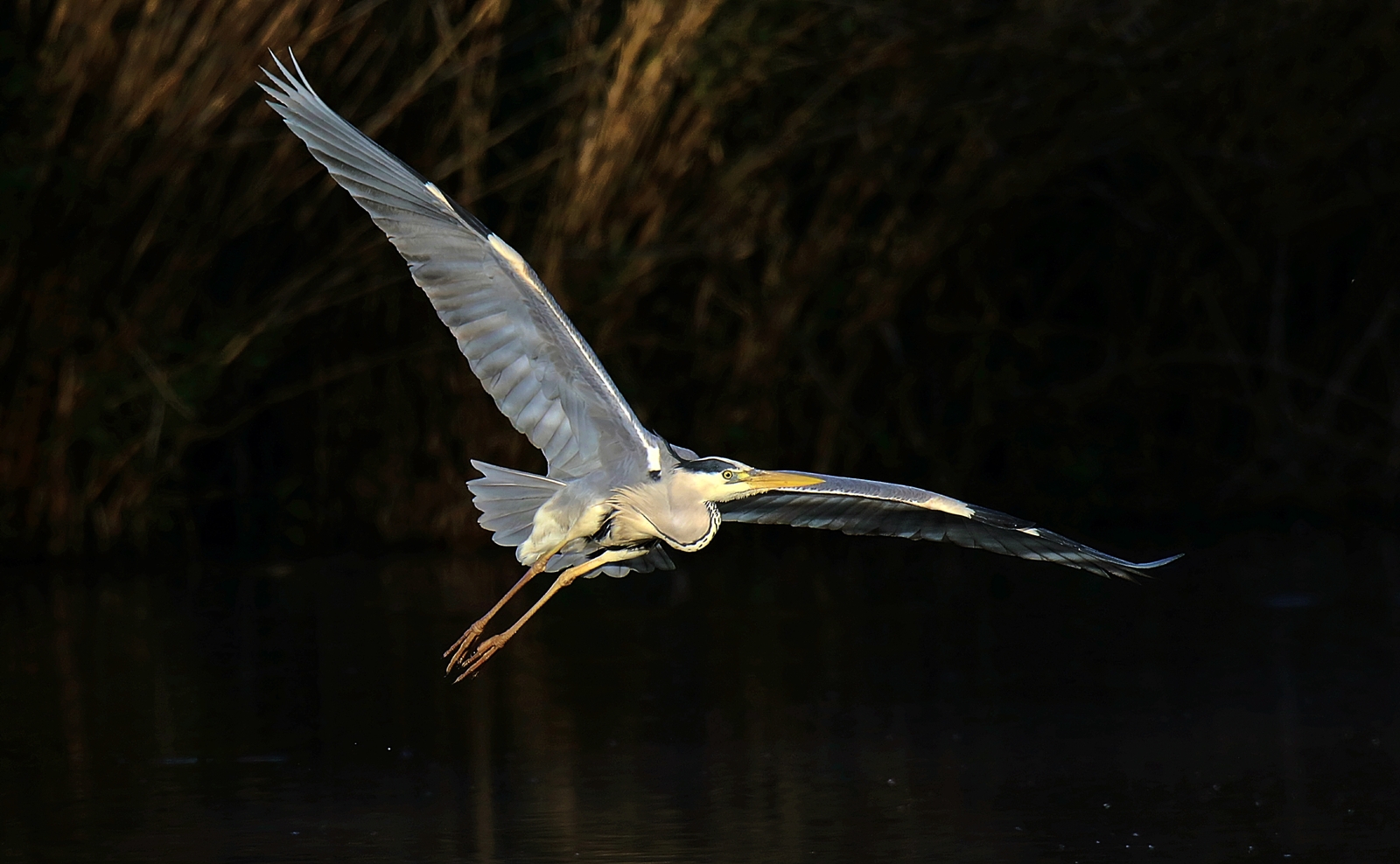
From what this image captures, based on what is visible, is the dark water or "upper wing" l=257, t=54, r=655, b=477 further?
"upper wing" l=257, t=54, r=655, b=477

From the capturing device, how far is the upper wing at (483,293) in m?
7.13

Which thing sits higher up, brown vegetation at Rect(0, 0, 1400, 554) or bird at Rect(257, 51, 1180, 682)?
brown vegetation at Rect(0, 0, 1400, 554)

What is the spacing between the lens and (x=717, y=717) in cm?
835

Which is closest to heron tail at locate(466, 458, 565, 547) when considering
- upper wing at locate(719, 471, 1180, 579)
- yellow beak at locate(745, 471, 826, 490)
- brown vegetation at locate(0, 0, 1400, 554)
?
upper wing at locate(719, 471, 1180, 579)

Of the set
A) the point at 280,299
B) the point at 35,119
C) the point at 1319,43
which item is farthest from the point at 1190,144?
the point at 35,119

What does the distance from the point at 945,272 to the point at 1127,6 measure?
2.87m

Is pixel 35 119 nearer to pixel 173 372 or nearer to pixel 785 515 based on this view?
pixel 173 372

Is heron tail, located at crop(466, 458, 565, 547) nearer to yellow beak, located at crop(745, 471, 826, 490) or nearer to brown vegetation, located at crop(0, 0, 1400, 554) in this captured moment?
yellow beak, located at crop(745, 471, 826, 490)

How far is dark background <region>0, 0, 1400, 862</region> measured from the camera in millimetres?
7227

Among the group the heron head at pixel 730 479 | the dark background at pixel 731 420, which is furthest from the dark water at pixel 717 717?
the heron head at pixel 730 479

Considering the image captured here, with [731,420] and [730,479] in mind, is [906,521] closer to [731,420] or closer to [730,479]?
[730,479]

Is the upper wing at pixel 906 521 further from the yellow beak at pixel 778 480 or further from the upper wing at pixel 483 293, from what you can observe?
the upper wing at pixel 483 293

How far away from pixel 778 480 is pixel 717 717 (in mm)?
1441

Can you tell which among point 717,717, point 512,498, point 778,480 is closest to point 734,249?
point 717,717
